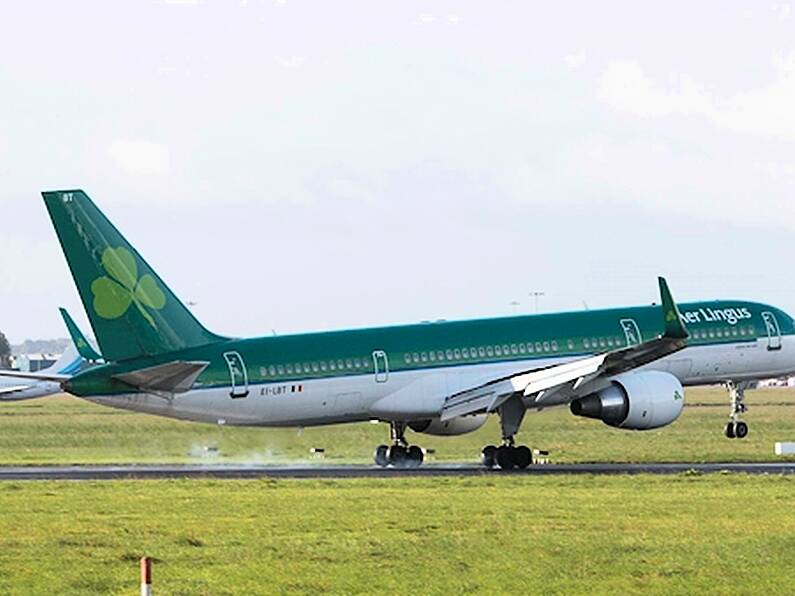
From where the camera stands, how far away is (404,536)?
107 ft

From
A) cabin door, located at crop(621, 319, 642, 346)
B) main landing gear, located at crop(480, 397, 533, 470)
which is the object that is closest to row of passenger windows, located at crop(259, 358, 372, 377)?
main landing gear, located at crop(480, 397, 533, 470)

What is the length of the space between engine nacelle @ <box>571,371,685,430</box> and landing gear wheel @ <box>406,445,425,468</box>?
18.4 ft

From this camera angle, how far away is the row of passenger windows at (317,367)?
5281 centimetres

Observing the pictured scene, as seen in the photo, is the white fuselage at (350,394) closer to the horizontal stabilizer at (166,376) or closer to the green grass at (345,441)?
the horizontal stabilizer at (166,376)

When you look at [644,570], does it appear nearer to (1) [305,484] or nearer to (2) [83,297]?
(1) [305,484]

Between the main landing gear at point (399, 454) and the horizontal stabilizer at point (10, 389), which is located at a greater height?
the horizontal stabilizer at point (10, 389)

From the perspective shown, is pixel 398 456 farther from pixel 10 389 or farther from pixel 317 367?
pixel 10 389

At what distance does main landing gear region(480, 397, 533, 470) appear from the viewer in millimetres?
54469

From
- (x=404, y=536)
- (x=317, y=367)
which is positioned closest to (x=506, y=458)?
(x=317, y=367)

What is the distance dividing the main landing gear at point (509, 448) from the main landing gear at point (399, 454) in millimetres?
2706

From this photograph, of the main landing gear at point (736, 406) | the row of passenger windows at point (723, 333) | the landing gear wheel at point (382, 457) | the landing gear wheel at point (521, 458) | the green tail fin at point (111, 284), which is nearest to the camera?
the green tail fin at point (111, 284)

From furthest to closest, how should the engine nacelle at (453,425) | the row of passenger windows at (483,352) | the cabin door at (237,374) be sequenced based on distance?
the engine nacelle at (453,425) < the row of passenger windows at (483,352) < the cabin door at (237,374)

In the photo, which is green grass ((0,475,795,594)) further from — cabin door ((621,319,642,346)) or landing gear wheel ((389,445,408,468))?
cabin door ((621,319,642,346))

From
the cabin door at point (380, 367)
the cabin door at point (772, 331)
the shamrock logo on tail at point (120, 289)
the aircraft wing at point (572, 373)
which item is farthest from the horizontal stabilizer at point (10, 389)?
the shamrock logo on tail at point (120, 289)
